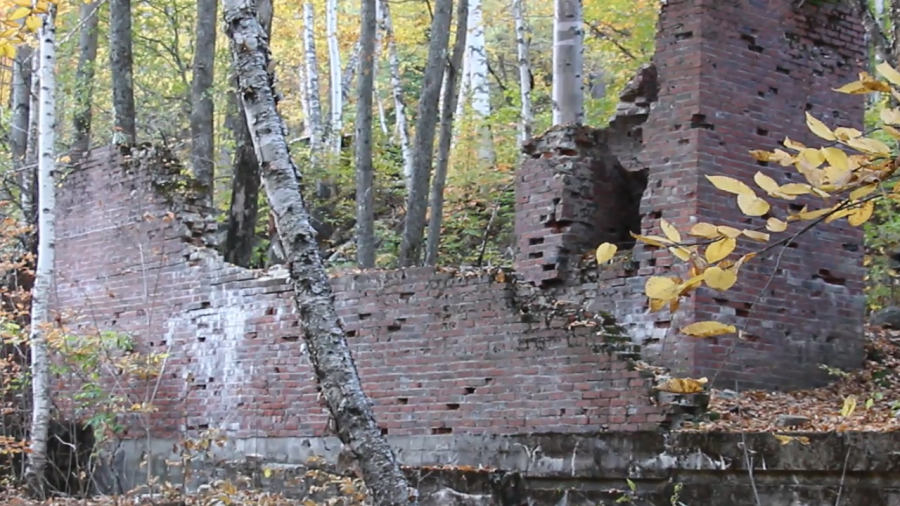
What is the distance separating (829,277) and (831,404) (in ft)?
4.82

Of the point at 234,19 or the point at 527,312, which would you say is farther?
the point at 527,312

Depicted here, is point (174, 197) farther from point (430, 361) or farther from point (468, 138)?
point (468, 138)

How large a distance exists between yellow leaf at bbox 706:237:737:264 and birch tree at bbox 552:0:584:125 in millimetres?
10923

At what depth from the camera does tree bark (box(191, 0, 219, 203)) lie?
48.9 feet

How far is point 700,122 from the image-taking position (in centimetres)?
961

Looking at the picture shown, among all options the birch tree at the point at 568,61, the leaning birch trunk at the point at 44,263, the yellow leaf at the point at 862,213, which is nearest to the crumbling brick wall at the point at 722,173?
the birch tree at the point at 568,61

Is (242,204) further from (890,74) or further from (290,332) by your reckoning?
(890,74)

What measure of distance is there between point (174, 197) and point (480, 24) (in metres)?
9.58

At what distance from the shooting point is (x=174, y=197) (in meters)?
12.5

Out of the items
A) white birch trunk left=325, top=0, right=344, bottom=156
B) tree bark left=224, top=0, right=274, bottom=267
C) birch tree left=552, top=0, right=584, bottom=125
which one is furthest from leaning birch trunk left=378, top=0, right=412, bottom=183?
birch tree left=552, top=0, right=584, bottom=125

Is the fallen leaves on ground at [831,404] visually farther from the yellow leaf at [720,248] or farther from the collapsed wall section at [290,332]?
the yellow leaf at [720,248]

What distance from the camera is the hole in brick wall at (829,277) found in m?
10.1

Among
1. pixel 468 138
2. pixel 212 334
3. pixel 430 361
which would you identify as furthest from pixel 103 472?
pixel 468 138

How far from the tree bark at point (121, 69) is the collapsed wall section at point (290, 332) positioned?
1690mm
